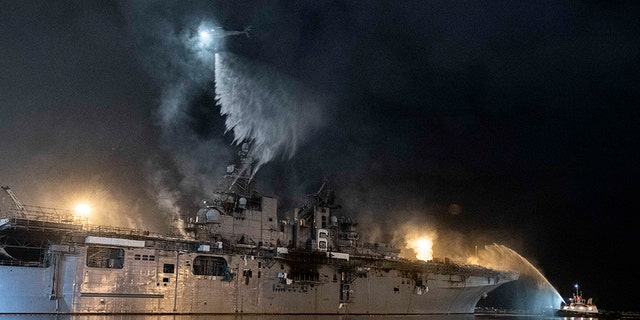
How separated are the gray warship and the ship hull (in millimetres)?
59

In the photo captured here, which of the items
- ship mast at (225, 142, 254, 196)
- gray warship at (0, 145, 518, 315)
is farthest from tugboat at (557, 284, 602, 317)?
ship mast at (225, 142, 254, 196)

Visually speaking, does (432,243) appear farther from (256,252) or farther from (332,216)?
(256,252)

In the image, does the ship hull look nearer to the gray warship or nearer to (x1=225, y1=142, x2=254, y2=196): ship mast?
the gray warship

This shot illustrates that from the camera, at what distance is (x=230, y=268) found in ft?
124

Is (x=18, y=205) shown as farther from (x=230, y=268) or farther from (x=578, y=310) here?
(x=578, y=310)

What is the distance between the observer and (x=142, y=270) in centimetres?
3453

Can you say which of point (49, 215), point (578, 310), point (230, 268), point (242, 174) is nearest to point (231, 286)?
point (230, 268)

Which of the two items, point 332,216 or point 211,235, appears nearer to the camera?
point 211,235

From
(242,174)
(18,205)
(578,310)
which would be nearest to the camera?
(18,205)

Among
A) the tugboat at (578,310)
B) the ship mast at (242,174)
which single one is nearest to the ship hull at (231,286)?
the ship mast at (242,174)

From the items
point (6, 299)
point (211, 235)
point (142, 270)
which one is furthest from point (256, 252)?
point (6, 299)

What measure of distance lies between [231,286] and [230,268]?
1124 millimetres

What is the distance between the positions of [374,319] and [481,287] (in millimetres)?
14349

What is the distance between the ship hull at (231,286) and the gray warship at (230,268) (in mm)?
59
